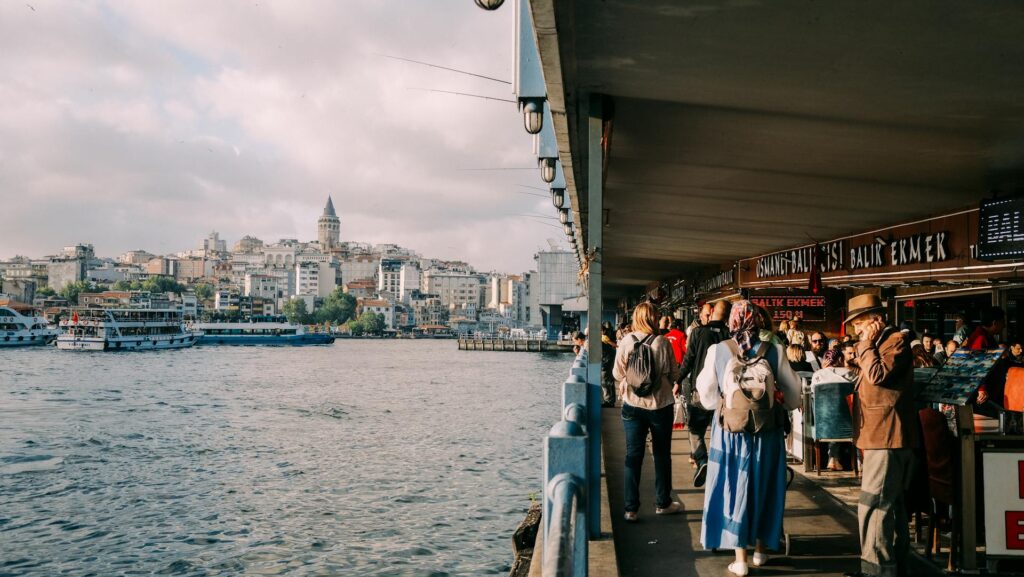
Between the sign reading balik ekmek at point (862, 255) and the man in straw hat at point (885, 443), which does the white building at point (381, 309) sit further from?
the man in straw hat at point (885, 443)

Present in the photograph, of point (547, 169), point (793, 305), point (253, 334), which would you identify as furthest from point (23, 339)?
point (547, 169)

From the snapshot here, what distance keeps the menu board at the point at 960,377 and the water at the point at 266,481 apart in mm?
6707

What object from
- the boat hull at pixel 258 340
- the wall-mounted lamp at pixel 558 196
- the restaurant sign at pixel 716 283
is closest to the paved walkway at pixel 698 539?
the wall-mounted lamp at pixel 558 196

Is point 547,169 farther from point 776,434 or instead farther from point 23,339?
point 23,339

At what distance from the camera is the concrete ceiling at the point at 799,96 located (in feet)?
12.8

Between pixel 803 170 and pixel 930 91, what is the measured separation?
9.54 ft

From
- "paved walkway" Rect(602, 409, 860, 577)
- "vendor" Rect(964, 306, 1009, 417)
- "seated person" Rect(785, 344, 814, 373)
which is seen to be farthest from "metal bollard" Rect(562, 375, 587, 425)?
"seated person" Rect(785, 344, 814, 373)

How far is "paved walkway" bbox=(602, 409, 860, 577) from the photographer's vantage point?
4.66m

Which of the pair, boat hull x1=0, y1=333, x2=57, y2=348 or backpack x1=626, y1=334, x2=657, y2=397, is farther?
boat hull x1=0, y1=333, x2=57, y2=348

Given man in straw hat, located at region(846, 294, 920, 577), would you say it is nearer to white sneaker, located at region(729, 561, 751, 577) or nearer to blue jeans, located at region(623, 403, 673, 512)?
white sneaker, located at region(729, 561, 751, 577)

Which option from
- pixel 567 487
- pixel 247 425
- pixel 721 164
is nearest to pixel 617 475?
pixel 721 164

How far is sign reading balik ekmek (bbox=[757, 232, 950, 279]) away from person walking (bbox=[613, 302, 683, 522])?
18.5 feet

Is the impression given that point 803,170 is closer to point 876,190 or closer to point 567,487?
point 876,190

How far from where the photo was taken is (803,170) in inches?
306
